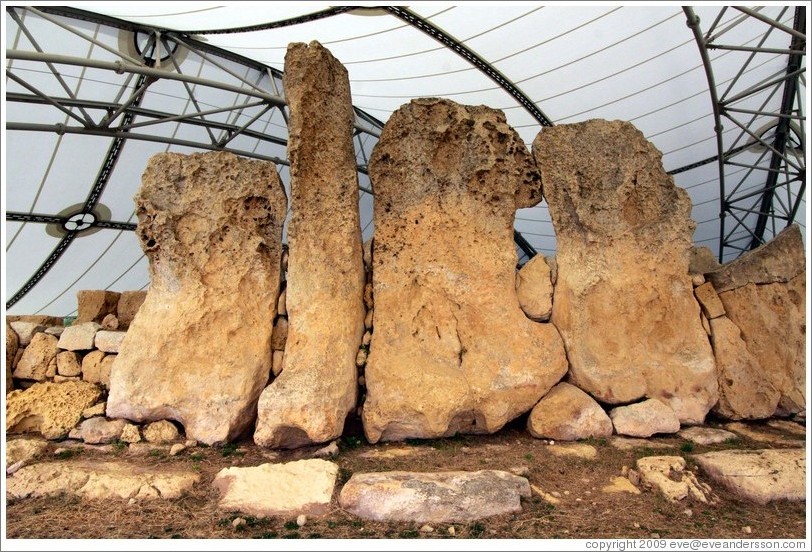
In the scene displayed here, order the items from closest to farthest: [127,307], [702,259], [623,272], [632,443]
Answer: [632,443] < [623,272] < [127,307] < [702,259]

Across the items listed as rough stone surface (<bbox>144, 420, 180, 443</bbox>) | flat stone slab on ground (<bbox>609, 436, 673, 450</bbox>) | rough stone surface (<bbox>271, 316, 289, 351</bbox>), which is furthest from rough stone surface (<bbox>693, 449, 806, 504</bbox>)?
rough stone surface (<bbox>144, 420, 180, 443</bbox>)

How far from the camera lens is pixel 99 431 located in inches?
179

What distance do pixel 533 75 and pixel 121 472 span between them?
879 centimetres

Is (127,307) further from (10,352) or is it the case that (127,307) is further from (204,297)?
(204,297)

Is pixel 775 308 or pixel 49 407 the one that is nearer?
pixel 49 407

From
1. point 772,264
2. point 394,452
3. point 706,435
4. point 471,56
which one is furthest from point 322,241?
point 471,56

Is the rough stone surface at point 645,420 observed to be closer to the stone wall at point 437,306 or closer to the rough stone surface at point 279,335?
the stone wall at point 437,306

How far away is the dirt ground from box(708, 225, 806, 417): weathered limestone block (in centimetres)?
168

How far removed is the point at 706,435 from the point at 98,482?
494cm

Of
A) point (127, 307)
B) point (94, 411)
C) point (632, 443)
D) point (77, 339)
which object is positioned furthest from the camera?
point (127, 307)

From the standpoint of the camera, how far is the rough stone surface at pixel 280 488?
10.9ft

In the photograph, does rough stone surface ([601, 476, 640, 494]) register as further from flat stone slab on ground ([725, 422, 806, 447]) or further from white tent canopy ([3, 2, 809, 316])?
white tent canopy ([3, 2, 809, 316])

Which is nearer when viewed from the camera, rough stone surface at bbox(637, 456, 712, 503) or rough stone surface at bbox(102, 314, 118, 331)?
rough stone surface at bbox(637, 456, 712, 503)

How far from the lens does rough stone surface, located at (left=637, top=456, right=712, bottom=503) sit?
346 cm
